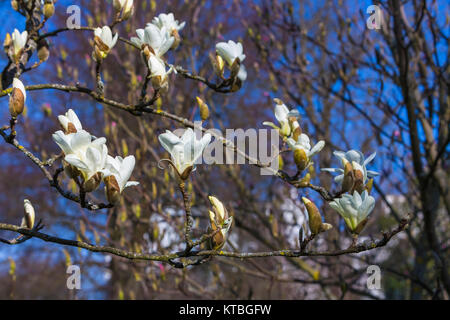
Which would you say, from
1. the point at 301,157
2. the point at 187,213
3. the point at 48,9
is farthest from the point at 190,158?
the point at 48,9

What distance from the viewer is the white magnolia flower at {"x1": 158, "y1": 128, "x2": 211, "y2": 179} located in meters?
1.01

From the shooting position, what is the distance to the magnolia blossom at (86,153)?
3.12ft

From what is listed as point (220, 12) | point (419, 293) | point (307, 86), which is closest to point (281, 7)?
point (307, 86)

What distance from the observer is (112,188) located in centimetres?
98

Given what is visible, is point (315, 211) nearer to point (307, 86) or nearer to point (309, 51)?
point (307, 86)

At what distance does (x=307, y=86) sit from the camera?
3.22 m

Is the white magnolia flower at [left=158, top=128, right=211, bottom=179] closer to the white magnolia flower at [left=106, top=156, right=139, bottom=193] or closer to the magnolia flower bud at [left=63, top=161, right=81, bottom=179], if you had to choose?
A: the white magnolia flower at [left=106, top=156, right=139, bottom=193]

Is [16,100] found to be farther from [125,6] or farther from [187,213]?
[125,6]

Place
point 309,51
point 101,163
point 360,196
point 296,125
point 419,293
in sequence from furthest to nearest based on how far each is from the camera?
point 309,51 < point 419,293 < point 296,125 < point 360,196 < point 101,163

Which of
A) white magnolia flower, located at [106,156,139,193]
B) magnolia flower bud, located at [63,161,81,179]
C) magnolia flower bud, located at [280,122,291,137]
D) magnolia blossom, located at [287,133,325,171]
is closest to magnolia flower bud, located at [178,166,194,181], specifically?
white magnolia flower, located at [106,156,139,193]

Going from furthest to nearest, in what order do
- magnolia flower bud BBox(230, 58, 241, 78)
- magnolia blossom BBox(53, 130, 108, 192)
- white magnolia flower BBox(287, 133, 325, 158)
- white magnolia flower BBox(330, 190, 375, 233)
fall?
1. magnolia flower bud BBox(230, 58, 241, 78)
2. white magnolia flower BBox(287, 133, 325, 158)
3. white magnolia flower BBox(330, 190, 375, 233)
4. magnolia blossom BBox(53, 130, 108, 192)

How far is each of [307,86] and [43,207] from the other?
4077mm

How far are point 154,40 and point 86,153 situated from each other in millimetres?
594

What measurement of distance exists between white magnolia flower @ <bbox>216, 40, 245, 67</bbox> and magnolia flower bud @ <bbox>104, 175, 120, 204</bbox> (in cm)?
67
